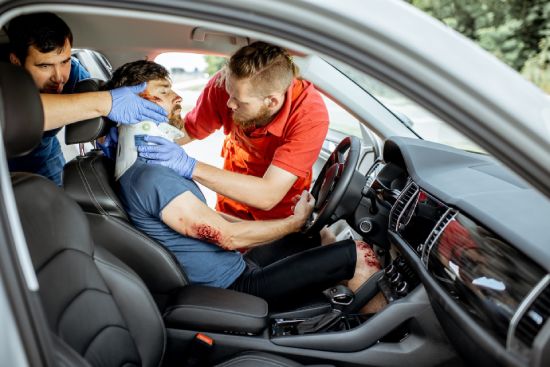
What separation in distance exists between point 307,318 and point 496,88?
4.24ft

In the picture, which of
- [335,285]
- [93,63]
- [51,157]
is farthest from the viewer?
[93,63]

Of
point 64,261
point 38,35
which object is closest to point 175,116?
point 38,35

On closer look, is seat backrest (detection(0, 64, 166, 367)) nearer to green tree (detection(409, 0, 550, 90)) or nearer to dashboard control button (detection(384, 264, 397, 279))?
dashboard control button (detection(384, 264, 397, 279))

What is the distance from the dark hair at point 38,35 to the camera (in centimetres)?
162

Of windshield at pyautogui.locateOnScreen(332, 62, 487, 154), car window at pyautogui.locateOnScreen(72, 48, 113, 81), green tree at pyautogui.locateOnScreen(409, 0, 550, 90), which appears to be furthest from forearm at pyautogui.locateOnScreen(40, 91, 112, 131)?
green tree at pyautogui.locateOnScreen(409, 0, 550, 90)

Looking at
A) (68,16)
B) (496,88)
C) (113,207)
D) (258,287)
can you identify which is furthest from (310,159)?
(496,88)

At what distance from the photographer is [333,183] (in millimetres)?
2178

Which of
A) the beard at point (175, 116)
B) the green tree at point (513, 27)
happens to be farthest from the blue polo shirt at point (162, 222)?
the green tree at point (513, 27)

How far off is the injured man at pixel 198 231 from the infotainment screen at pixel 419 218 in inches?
11.9

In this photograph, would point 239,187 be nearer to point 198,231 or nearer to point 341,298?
point 198,231

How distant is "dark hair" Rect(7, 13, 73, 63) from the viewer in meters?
1.62

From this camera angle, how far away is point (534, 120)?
2.72 feet

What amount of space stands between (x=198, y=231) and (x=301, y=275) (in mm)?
446

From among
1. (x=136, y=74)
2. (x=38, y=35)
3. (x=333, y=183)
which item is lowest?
(x=333, y=183)
